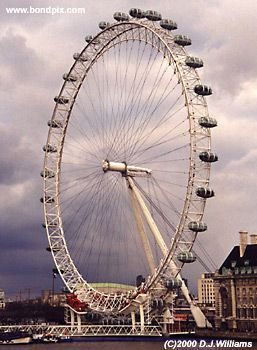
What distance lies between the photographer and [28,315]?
3344 inches

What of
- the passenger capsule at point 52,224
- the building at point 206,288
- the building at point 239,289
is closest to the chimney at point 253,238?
the building at point 239,289

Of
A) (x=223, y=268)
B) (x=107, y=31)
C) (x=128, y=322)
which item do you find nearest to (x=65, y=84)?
(x=107, y=31)

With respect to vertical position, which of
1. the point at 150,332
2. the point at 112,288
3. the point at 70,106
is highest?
the point at 70,106

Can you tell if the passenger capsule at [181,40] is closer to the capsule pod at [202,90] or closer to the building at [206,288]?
the capsule pod at [202,90]

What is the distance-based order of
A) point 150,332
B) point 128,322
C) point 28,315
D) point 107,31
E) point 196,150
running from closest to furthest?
1. point 196,150
2. point 107,31
3. point 150,332
4. point 128,322
5. point 28,315

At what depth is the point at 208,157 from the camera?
118 ft

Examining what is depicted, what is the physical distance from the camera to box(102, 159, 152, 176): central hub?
41.6m

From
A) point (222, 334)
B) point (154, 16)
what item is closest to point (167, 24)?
point (154, 16)

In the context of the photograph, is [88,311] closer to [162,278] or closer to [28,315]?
[162,278]

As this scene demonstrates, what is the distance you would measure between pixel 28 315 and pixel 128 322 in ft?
124

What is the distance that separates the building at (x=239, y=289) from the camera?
178ft

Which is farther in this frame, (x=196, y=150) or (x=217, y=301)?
(x=217, y=301)

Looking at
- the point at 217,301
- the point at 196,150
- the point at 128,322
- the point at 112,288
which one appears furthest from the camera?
the point at 112,288

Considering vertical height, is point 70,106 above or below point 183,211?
above
